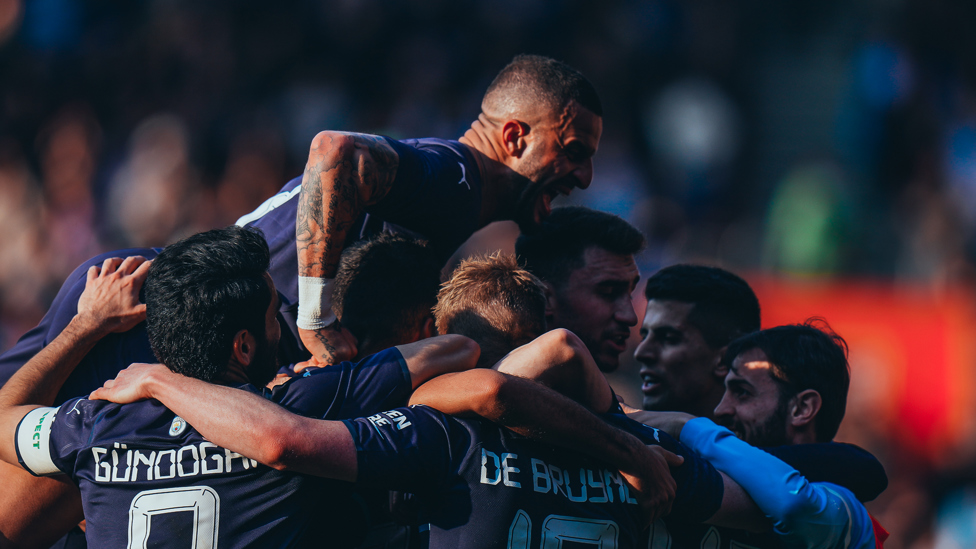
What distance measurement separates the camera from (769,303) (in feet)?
33.4

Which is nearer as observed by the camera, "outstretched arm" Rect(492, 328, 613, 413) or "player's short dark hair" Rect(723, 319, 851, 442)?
"outstretched arm" Rect(492, 328, 613, 413)

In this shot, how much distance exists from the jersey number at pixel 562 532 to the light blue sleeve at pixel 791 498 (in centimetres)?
59

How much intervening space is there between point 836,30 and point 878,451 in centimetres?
691

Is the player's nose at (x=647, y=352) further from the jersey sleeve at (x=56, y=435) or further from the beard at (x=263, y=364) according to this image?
the jersey sleeve at (x=56, y=435)

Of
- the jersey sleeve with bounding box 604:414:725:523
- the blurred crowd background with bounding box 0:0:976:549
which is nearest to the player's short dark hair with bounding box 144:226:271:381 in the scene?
the jersey sleeve with bounding box 604:414:725:523

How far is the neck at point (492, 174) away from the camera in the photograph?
4.08m

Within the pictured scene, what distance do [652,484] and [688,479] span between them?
0.72 feet

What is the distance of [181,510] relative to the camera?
278 centimetres

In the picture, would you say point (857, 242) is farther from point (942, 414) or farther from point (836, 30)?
point (836, 30)

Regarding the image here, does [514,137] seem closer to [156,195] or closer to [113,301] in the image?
[113,301]

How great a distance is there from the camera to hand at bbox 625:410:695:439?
368 centimetres

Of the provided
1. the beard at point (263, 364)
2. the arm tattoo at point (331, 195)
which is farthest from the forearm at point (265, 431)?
the arm tattoo at point (331, 195)

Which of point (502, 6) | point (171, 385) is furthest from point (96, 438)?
point (502, 6)

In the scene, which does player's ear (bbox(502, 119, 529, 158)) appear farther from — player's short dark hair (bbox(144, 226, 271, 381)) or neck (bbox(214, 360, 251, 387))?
neck (bbox(214, 360, 251, 387))
